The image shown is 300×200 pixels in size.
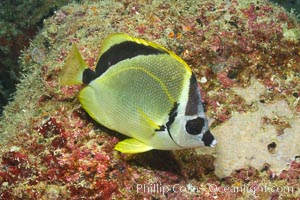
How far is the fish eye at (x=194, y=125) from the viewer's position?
89.3 inches

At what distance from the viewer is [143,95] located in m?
2.39

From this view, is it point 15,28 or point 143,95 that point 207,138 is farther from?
point 15,28

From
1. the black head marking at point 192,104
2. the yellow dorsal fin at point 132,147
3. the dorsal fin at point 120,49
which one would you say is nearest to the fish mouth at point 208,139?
the black head marking at point 192,104

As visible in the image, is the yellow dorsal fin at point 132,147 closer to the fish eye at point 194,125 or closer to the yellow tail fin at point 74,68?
the fish eye at point 194,125

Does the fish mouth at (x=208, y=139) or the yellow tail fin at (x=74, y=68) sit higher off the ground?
the yellow tail fin at (x=74, y=68)

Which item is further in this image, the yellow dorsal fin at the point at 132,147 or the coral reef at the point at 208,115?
the coral reef at the point at 208,115

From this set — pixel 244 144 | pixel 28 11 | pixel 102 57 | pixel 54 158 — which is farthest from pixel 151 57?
pixel 28 11

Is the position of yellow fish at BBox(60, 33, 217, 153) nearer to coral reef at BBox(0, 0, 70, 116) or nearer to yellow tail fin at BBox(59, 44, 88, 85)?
yellow tail fin at BBox(59, 44, 88, 85)

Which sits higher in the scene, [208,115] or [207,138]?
[207,138]

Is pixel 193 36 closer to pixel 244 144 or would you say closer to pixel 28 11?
pixel 244 144

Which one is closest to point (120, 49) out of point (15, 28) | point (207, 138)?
point (207, 138)

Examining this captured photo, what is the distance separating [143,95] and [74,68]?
573 mm

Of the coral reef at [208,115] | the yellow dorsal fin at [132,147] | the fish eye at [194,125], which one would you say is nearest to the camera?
the fish eye at [194,125]

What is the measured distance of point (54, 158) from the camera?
8.82ft
